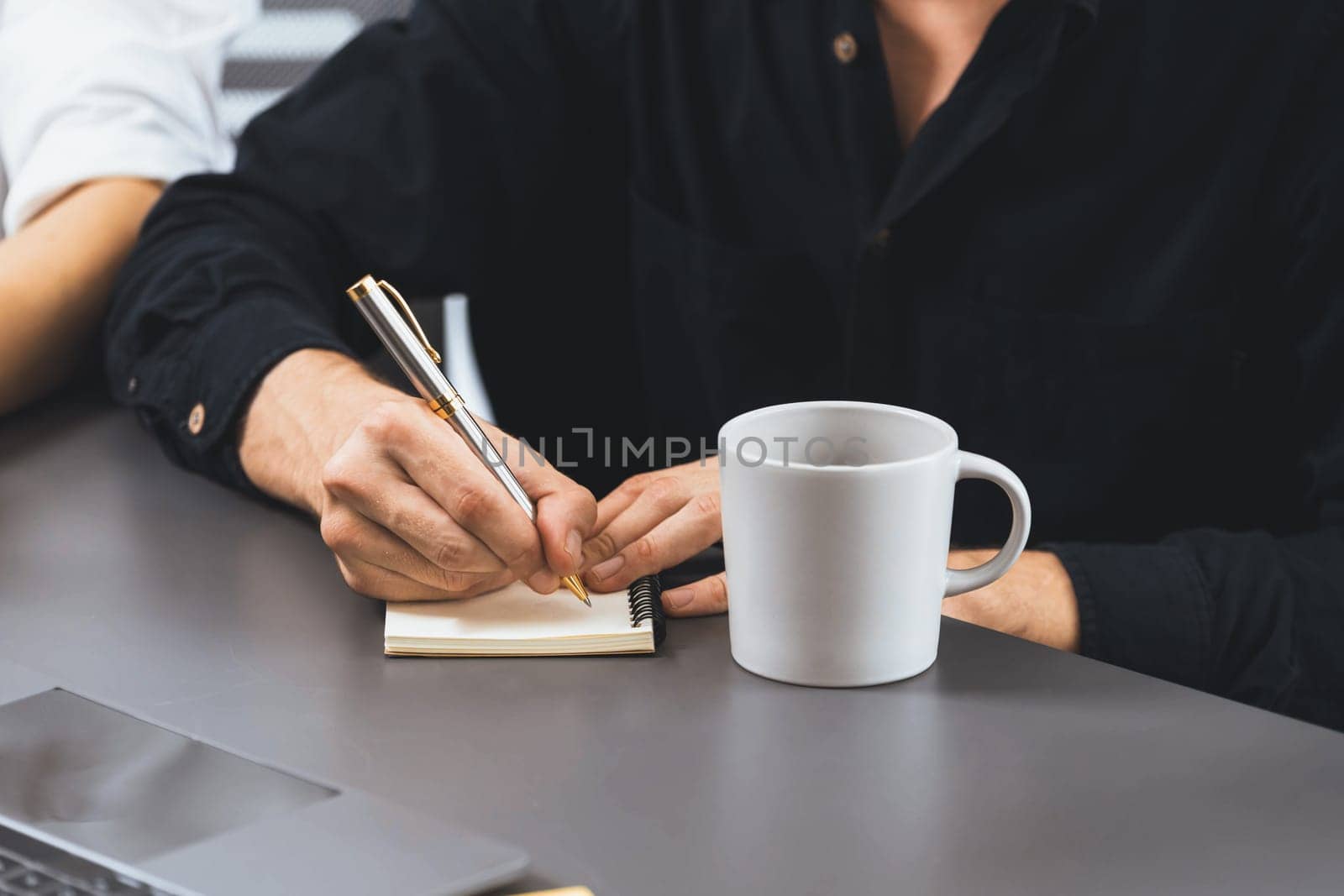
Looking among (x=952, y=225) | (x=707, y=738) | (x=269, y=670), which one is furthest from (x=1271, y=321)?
(x=269, y=670)

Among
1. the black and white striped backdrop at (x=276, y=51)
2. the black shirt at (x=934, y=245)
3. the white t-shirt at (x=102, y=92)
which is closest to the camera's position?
the black shirt at (x=934, y=245)

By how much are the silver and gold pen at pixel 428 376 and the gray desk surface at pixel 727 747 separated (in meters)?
0.09

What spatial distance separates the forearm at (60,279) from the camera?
3.18 feet

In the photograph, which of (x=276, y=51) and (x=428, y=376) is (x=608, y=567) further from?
(x=276, y=51)

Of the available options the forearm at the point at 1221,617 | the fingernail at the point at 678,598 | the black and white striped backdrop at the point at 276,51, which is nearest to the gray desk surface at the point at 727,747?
the fingernail at the point at 678,598

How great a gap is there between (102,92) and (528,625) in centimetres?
86

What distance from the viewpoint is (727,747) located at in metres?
0.52

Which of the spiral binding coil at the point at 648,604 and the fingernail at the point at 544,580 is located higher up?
the fingernail at the point at 544,580

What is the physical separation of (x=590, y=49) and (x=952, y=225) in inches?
15.7

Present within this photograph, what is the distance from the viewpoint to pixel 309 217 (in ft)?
3.64

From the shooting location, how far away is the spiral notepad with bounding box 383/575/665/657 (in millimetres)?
597

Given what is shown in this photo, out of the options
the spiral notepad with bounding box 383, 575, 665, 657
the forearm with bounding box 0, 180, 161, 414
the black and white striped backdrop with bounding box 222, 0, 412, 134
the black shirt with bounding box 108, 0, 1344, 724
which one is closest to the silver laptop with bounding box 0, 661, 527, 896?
the spiral notepad with bounding box 383, 575, 665, 657

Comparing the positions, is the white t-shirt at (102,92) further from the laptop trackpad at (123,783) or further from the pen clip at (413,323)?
the laptop trackpad at (123,783)

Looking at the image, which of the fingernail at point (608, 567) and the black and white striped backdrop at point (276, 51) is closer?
the fingernail at point (608, 567)
